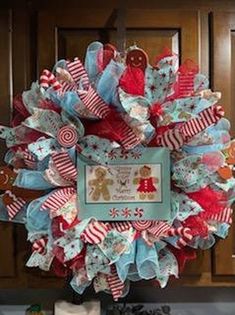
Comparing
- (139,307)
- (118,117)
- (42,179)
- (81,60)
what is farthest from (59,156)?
(139,307)

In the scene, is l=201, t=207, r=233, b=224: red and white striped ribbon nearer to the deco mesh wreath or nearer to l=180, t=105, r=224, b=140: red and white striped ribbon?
the deco mesh wreath

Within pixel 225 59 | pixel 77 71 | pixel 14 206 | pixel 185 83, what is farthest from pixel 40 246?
pixel 225 59

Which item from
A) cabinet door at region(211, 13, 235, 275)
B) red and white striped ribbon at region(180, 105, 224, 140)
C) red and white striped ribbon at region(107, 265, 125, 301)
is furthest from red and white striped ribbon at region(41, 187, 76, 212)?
cabinet door at region(211, 13, 235, 275)

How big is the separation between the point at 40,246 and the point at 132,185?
290mm

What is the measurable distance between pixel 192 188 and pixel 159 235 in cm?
15

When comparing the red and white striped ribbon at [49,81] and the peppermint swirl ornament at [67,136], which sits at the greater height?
the red and white striped ribbon at [49,81]

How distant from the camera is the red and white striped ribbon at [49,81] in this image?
125cm

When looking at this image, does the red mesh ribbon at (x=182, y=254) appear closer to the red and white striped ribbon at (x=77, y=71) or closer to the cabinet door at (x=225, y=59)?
the cabinet door at (x=225, y=59)

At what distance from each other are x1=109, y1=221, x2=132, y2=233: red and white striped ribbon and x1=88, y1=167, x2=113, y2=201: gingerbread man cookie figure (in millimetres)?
71

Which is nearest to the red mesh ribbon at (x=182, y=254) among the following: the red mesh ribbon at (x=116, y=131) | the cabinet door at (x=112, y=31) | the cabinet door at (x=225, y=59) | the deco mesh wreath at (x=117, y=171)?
the deco mesh wreath at (x=117, y=171)

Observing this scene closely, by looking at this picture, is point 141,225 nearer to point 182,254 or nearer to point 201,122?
point 182,254

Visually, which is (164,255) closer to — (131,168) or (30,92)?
(131,168)

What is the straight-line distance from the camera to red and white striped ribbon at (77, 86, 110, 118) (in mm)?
1214

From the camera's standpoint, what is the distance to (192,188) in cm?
128
